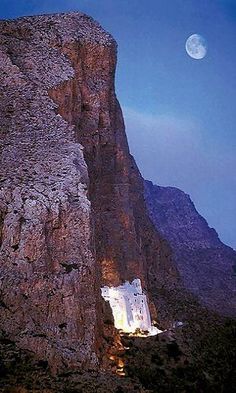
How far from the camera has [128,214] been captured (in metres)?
41.8

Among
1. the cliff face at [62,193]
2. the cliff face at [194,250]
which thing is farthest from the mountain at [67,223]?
the cliff face at [194,250]

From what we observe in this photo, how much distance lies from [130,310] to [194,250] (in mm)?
55762

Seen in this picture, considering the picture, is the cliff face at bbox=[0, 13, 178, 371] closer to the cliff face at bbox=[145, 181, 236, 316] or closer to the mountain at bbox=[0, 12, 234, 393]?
the mountain at bbox=[0, 12, 234, 393]

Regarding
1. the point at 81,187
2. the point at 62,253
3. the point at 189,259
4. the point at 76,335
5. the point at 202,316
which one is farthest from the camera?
the point at 189,259

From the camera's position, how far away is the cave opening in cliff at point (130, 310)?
32.5 metres

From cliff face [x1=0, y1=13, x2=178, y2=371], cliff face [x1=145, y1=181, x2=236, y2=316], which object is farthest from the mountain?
cliff face [x1=145, y1=181, x2=236, y2=316]

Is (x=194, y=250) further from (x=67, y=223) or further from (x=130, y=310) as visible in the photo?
(x=67, y=223)

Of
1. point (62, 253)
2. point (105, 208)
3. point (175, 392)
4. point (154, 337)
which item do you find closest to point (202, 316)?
point (154, 337)

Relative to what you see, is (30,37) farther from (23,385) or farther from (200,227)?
(200,227)

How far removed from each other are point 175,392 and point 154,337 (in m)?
9.42

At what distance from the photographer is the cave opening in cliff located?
32.5 meters

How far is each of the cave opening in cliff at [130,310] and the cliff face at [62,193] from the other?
155 cm

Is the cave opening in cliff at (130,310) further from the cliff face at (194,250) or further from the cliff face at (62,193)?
the cliff face at (194,250)

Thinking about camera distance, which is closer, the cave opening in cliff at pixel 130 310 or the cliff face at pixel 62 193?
the cliff face at pixel 62 193
